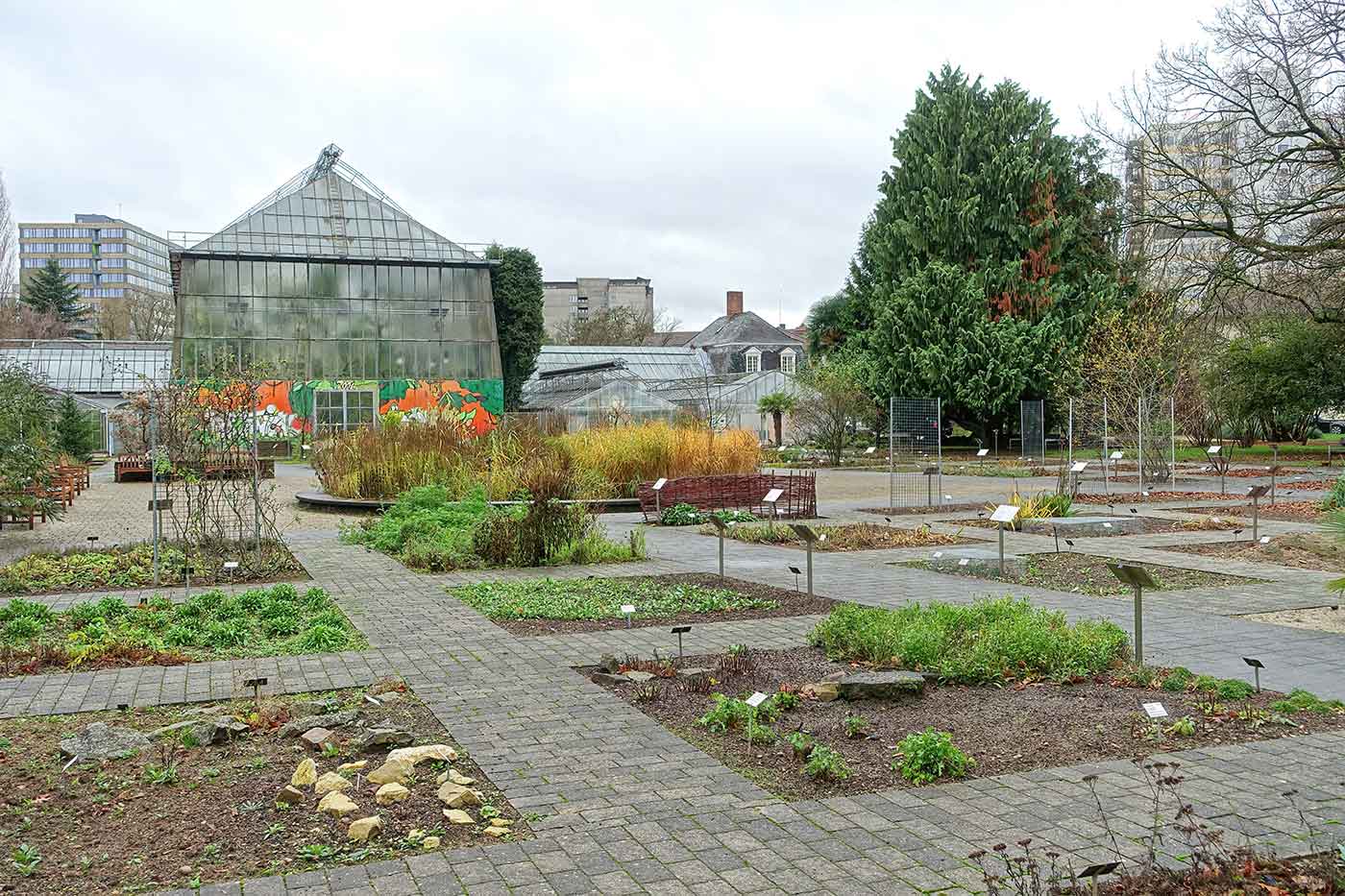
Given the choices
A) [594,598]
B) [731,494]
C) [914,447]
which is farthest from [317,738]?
[914,447]

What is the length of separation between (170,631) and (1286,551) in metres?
11.7

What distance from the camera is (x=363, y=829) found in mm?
4215

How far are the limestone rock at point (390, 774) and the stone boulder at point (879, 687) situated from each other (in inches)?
97.0

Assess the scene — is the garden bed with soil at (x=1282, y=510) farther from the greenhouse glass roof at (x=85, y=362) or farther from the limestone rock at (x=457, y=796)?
the greenhouse glass roof at (x=85, y=362)

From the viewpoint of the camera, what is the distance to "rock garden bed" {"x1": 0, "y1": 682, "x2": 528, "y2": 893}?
13.2 feet

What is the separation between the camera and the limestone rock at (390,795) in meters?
4.60

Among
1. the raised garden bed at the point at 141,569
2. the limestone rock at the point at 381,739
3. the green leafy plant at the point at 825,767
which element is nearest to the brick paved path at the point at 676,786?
the green leafy plant at the point at 825,767

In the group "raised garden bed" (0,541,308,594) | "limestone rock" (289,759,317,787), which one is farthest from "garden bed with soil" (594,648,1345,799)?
"raised garden bed" (0,541,308,594)

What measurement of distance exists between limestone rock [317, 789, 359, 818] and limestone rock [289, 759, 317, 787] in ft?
0.93

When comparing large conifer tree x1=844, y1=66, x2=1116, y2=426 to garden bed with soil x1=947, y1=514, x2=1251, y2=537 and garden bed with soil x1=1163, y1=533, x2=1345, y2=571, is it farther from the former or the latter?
garden bed with soil x1=1163, y1=533, x2=1345, y2=571

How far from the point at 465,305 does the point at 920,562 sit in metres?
40.5

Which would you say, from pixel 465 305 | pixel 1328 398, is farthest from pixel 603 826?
pixel 465 305

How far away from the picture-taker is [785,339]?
8069cm

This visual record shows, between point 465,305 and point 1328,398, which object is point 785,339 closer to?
point 465,305
